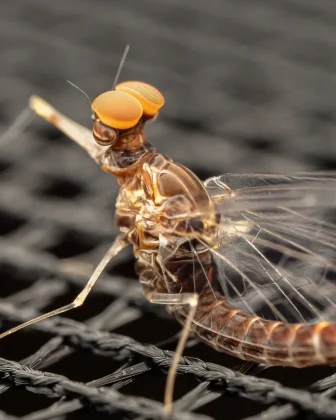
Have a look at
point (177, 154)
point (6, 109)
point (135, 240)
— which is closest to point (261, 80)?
point (177, 154)

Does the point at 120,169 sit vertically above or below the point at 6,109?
above

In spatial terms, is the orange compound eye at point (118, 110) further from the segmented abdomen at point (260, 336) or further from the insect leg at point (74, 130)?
the segmented abdomen at point (260, 336)

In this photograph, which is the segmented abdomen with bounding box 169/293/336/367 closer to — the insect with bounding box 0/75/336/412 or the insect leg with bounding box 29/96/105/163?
the insect with bounding box 0/75/336/412

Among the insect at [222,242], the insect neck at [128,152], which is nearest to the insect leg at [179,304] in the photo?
the insect at [222,242]

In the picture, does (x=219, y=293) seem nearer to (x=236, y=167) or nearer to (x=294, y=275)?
(x=294, y=275)

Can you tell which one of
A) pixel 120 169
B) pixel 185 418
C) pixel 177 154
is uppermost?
pixel 120 169
